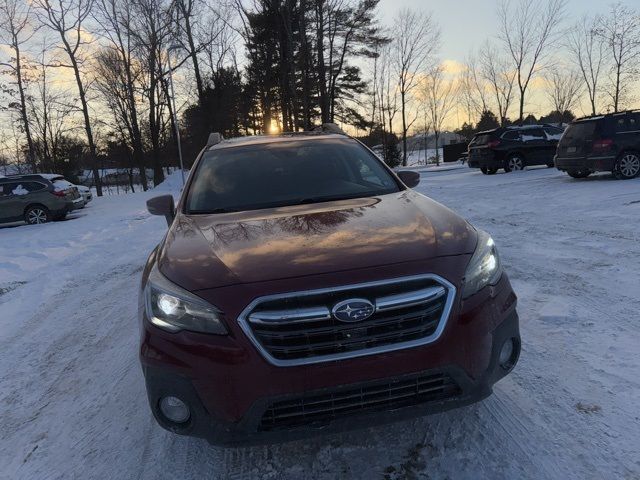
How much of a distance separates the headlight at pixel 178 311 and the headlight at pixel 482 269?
3.73 feet

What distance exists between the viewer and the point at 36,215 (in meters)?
15.9

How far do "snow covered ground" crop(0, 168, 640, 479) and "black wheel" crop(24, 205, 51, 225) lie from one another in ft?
36.9

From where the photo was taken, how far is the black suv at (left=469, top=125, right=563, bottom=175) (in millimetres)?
17859

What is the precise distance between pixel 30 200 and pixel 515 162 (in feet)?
57.0

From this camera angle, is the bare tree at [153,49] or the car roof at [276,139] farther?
the bare tree at [153,49]

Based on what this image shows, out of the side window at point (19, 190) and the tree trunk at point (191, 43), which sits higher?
the tree trunk at point (191, 43)

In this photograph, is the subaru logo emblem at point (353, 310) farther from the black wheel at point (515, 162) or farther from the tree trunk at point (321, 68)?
the tree trunk at point (321, 68)

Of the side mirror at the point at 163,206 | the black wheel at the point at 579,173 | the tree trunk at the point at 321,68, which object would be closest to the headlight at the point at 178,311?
the side mirror at the point at 163,206

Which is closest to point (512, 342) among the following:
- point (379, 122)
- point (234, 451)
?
point (234, 451)

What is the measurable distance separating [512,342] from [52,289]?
606 cm

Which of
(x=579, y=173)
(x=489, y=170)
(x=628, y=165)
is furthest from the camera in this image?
(x=489, y=170)

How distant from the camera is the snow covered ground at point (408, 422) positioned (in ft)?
7.65

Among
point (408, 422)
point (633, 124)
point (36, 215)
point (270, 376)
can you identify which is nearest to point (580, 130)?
point (633, 124)

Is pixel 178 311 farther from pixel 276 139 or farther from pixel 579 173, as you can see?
pixel 579 173
